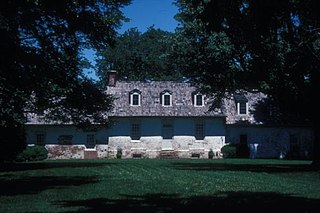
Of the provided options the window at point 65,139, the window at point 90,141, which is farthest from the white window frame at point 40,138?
the window at point 90,141

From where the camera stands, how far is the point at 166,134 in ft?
156

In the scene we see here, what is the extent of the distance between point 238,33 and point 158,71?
224 feet

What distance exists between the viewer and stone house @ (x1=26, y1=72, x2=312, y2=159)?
155ft

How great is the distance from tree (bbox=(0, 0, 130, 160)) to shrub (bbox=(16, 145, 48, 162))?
456 inches

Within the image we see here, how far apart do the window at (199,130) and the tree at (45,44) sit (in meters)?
19.9

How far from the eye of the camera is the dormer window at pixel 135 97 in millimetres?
48531

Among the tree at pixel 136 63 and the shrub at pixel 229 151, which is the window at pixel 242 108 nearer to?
the shrub at pixel 229 151

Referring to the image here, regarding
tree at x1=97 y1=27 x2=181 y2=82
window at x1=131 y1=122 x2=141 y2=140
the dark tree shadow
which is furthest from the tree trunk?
tree at x1=97 y1=27 x2=181 y2=82

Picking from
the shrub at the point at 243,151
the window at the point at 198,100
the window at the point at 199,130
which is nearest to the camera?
the shrub at the point at 243,151

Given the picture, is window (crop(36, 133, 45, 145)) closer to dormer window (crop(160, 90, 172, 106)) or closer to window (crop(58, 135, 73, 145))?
window (crop(58, 135, 73, 145))

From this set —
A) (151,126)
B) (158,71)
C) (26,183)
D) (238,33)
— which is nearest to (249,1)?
(238,33)

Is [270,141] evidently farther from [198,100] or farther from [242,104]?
[198,100]

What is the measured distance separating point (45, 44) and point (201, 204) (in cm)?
1661

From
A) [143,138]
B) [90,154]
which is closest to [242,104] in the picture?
[143,138]
